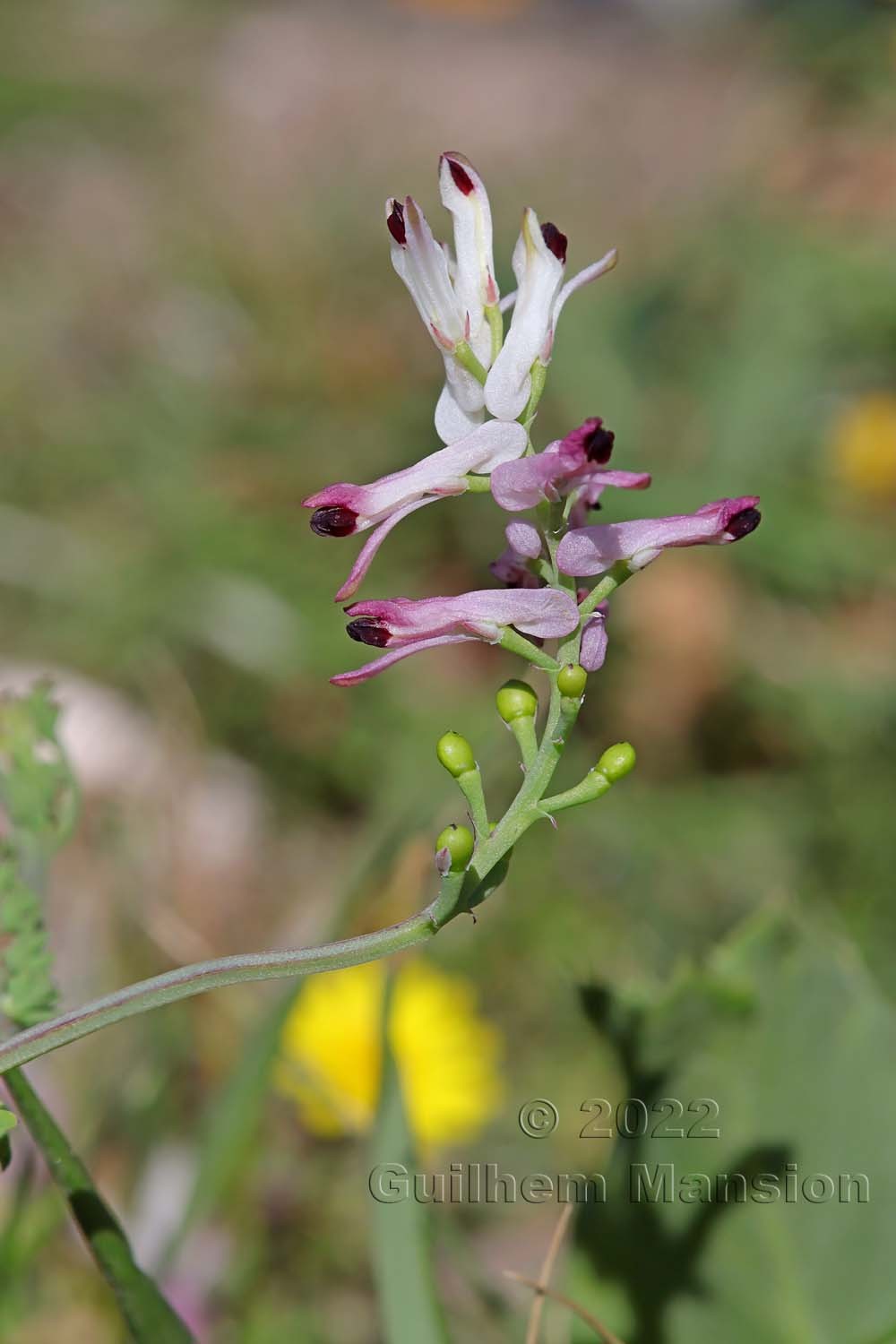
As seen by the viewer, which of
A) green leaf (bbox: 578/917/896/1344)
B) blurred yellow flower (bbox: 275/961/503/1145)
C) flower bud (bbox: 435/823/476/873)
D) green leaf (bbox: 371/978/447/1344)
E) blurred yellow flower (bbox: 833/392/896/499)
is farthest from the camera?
blurred yellow flower (bbox: 833/392/896/499)

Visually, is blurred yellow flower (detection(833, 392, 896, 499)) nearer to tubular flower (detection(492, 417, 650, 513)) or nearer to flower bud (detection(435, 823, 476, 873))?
tubular flower (detection(492, 417, 650, 513))

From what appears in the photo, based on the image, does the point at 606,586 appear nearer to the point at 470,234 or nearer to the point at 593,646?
the point at 593,646

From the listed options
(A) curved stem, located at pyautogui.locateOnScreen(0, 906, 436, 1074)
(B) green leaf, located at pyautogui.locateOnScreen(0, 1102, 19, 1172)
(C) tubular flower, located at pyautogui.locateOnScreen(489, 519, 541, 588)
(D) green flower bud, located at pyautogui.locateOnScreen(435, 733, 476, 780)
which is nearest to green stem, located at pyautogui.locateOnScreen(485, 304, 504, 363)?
(C) tubular flower, located at pyautogui.locateOnScreen(489, 519, 541, 588)

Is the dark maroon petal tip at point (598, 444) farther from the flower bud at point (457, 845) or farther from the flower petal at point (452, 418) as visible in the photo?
the flower bud at point (457, 845)

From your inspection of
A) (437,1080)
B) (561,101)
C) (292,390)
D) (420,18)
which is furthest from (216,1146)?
(420,18)

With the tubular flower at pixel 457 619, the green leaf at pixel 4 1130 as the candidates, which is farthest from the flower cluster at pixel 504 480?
the green leaf at pixel 4 1130

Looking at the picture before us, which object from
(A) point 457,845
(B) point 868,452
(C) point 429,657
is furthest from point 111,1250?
(B) point 868,452
